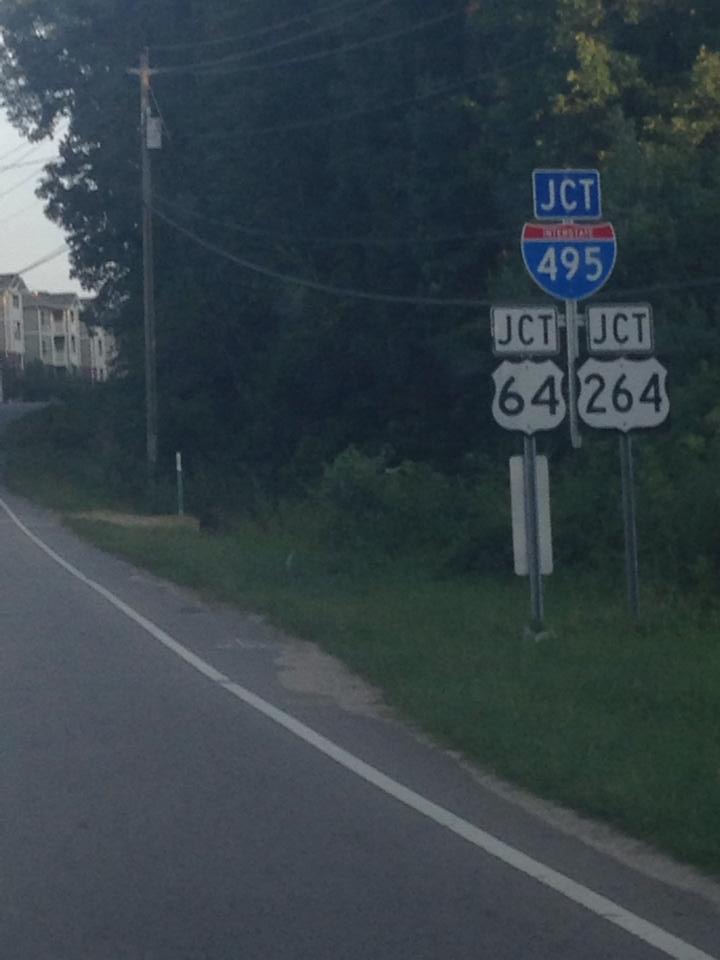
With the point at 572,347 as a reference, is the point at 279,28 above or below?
above

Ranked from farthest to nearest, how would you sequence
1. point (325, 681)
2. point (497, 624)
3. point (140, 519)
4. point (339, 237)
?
1. point (339, 237)
2. point (140, 519)
3. point (497, 624)
4. point (325, 681)

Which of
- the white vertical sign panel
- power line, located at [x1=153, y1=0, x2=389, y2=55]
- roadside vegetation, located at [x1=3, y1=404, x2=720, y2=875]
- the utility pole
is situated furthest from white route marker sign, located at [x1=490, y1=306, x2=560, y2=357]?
power line, located at [x1=153, y1=0, x2=389, y2=55]

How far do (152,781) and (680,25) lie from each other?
23948 mm

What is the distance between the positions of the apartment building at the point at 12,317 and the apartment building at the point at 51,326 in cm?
94

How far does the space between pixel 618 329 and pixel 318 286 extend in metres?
28.0

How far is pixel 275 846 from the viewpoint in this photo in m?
8.52

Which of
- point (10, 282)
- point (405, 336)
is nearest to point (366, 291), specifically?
point (405, 336)

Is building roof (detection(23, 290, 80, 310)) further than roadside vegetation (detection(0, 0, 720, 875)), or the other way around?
building roof (detection(23, 290, 80, 310))

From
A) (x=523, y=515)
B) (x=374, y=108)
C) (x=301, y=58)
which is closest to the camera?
(x=523, y=515)

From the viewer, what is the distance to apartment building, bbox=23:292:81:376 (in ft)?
421

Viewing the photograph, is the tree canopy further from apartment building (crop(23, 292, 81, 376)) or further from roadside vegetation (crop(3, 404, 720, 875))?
apartment building (crop(23, 292, 81, 376))

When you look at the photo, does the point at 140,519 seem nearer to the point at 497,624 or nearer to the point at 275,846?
the point at 497,624

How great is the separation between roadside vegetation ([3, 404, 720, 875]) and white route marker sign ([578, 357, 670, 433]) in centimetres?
183

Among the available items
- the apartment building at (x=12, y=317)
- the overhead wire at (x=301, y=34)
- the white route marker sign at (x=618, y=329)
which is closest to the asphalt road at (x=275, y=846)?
Result: the white route marker sign at (x=618, y=329)
